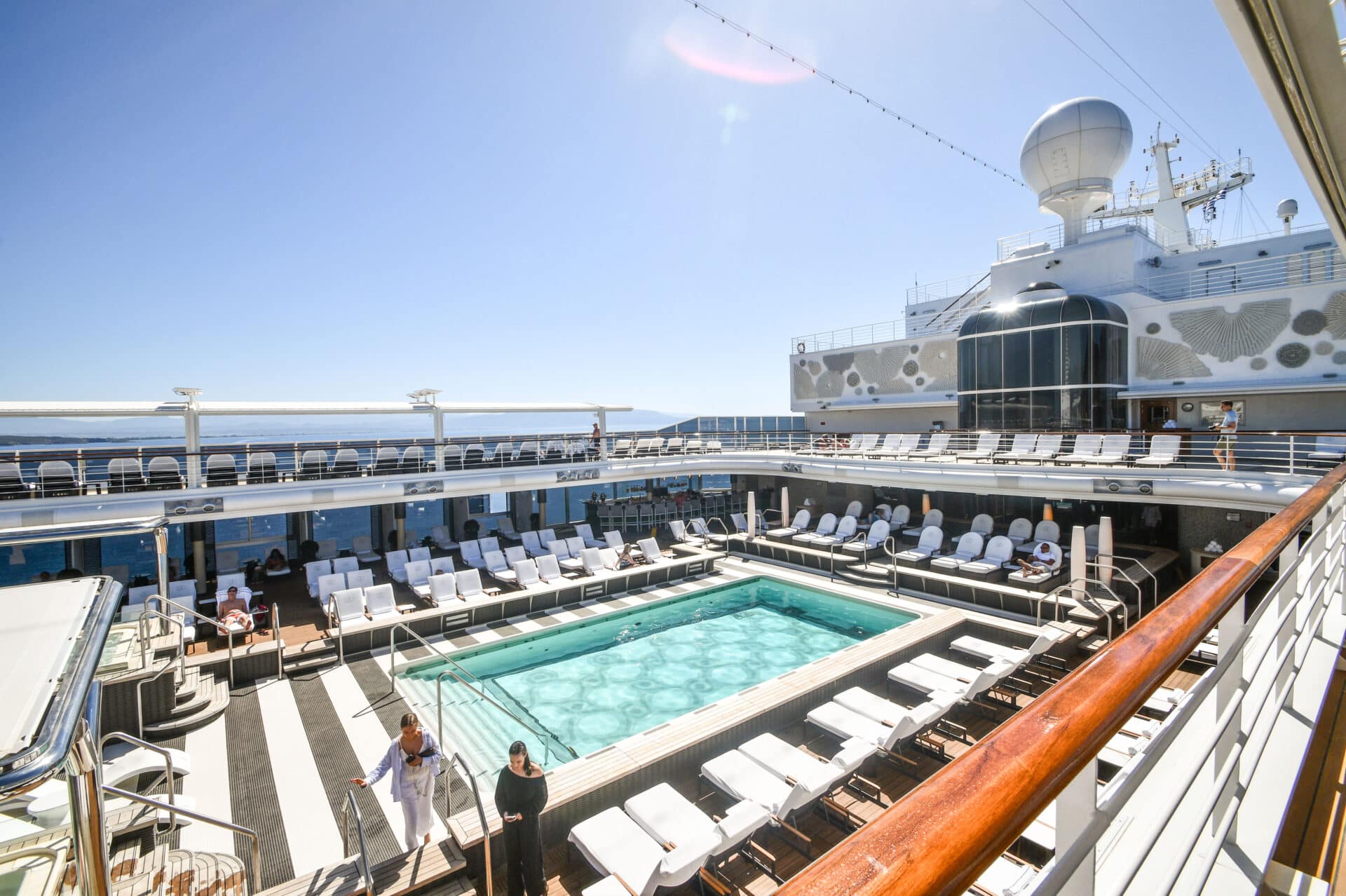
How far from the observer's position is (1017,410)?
18.3 meters

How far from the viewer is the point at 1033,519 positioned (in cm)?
1745

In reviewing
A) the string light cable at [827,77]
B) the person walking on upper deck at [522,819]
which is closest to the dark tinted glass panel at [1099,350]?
the string light cable at [827,77]

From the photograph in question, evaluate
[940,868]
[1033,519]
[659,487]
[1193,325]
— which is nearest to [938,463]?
[1033,519]

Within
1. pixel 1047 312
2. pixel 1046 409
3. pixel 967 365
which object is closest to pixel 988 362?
pixel 967 365

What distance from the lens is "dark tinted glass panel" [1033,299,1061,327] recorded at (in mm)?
17422

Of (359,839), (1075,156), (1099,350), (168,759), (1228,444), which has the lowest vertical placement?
(359,839)

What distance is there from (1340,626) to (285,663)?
12.1 meters

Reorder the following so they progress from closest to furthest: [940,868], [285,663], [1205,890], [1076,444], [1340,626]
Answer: [940,868] → [1205,890] → [1340,626] → [285,663] → [1076,444]

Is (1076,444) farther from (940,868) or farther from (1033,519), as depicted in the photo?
(940,868)

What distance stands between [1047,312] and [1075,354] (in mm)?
1411

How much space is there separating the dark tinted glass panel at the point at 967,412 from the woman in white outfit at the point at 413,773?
712 inches

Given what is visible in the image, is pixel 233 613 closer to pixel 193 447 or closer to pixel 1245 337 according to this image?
pixel 193 447

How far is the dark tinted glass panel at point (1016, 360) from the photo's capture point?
18.0 metres

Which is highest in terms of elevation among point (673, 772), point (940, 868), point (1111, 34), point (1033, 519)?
point (1111, 34)
